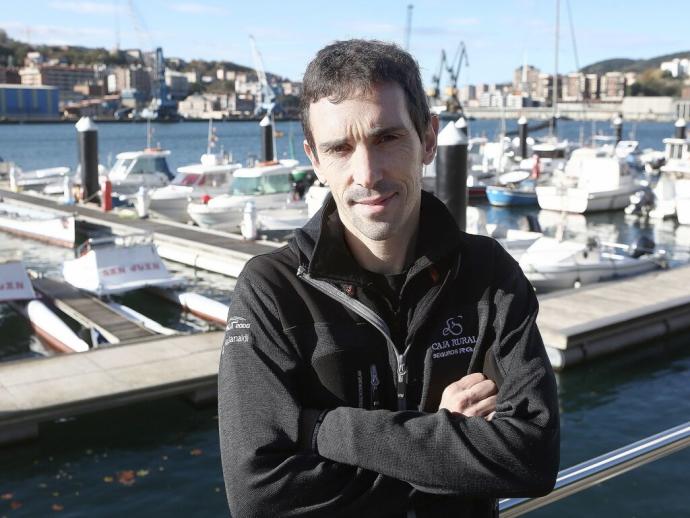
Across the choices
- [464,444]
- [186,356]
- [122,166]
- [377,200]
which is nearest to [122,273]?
[186,356]

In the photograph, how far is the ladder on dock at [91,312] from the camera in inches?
468

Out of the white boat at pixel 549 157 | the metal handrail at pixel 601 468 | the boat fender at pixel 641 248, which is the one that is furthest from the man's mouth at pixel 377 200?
the white boat at pixel 549 157

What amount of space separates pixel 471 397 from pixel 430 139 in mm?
661

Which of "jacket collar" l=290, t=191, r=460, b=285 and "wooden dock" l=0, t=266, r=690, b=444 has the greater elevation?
"jacket collar" l=290, t=191, r=460, b=285

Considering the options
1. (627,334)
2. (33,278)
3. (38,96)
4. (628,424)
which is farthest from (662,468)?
(38,96)

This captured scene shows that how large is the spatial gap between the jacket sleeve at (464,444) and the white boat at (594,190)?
28.2 m

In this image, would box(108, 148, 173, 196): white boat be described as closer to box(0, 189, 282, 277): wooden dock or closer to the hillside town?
box(0, 189, 282, 277): wooden dock

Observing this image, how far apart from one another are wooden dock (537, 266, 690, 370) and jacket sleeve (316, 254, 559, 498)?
8.55 metres

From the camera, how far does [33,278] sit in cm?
1567

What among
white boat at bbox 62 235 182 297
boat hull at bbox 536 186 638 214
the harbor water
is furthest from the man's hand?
boat hull at bbox 536 186 638 214

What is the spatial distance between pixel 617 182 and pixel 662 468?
2433cm

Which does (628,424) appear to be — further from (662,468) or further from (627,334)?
(627,334)

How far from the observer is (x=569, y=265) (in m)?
15.4

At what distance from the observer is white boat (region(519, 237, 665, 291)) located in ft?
50.3
